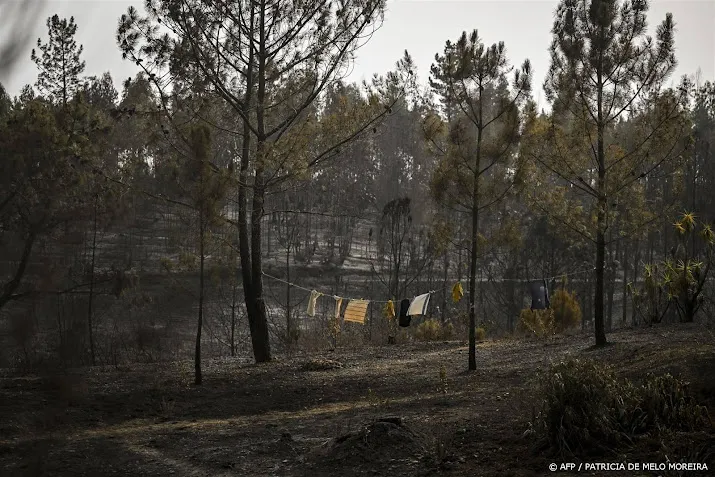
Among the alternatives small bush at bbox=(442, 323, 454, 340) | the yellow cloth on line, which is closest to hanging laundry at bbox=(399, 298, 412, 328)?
the yellow cloth on line

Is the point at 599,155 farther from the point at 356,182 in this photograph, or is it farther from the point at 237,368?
the point at 356,182

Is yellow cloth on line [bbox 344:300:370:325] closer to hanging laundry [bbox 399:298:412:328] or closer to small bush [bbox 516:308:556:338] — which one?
hanging laundry [bbox 399:298:412:328]

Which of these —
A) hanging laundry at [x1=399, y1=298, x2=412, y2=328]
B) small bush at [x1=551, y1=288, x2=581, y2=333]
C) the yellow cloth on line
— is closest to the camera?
→ the yellow cloth on line

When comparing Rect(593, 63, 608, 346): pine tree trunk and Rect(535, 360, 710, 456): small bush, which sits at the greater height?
Rect(593, 63, 608, 346): pine tree trunk

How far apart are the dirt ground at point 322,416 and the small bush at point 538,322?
5.03 metres

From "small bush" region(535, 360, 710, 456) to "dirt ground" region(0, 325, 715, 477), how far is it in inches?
8.3

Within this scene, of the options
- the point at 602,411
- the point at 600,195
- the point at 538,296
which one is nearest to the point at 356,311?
the point at 538,296

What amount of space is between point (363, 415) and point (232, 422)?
70.9 inches

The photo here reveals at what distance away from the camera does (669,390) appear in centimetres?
637

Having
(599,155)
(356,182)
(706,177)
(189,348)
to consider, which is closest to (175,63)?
(599,155)

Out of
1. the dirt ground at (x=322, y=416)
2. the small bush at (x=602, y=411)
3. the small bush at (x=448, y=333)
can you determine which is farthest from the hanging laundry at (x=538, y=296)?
the small bush at (x=602, y=411)

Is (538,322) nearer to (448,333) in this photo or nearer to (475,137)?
(448,333)

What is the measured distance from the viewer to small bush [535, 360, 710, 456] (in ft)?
19.2

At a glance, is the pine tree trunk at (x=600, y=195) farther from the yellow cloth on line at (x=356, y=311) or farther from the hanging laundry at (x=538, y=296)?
the yellow cloth on line at (x=356, y=311)
